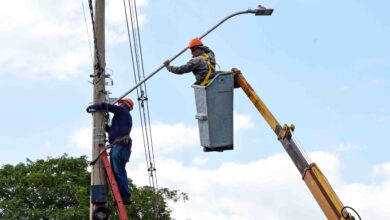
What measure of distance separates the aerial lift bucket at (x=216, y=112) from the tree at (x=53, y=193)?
2350 cm

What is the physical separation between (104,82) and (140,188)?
25148 millimetres

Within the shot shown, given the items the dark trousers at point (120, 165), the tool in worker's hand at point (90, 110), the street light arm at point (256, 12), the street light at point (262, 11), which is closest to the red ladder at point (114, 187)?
the dark trousers at point (120, 165)

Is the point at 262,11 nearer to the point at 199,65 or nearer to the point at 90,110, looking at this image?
the point at 199,65

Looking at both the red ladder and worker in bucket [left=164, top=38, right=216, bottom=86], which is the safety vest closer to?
worker in bucket [left=164, top=38, right=216, bottom=86]

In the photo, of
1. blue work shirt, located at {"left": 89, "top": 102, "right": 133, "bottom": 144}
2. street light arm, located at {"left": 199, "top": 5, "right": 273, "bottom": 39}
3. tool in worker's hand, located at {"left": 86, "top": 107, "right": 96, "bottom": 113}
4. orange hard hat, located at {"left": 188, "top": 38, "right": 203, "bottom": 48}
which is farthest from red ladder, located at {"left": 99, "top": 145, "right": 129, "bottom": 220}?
street light arm, located at {"left": 199, "top": 5, "right": 273, "bottom": 39}

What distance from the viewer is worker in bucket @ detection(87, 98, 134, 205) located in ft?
29.4

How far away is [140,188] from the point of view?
111 ft

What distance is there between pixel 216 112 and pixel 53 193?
25726 mm

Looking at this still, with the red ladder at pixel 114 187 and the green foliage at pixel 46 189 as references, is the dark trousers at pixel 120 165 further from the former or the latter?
the green foliage at pixel 46 189

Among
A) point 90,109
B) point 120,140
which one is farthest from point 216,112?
point 90,109

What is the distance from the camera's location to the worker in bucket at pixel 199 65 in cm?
784

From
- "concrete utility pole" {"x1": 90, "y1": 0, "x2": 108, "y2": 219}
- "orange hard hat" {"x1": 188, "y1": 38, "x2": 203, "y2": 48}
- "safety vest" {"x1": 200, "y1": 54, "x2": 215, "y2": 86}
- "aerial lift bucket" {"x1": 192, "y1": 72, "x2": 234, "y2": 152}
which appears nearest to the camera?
"aerial lift bucket" {"x1": 192, "y1": 72, "x2": 234, "y2": 152}

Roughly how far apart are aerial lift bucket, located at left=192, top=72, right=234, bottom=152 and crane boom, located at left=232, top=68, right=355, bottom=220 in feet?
1.07

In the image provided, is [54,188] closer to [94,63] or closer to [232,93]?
[94,63]
